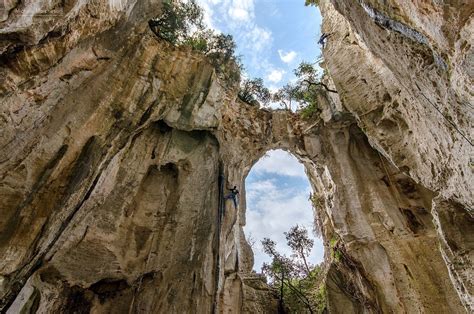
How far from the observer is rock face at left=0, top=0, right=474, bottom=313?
569cm

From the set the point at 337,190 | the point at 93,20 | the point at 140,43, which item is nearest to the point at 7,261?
the point at 93,20

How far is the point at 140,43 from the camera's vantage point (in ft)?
33.8

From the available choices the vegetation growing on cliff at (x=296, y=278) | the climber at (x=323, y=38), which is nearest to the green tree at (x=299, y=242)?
the vegetation growing on cliff at (x=296, y=278)

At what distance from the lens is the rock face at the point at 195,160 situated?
569cm

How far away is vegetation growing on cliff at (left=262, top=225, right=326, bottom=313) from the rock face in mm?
880

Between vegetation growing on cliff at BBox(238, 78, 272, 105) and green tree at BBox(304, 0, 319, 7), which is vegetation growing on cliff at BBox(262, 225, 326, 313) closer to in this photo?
vegetation growing on cliff at BBox(238, 78, 272, 105)

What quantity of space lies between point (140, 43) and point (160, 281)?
8.70 meters

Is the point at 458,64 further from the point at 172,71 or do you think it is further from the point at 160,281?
the point at 160,281

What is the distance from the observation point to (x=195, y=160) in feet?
42.2

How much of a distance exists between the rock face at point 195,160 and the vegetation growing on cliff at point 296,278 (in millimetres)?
880

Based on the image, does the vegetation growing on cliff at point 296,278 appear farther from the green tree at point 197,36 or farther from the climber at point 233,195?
the green tree at point 197,36

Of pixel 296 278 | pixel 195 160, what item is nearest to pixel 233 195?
pixel 195 160

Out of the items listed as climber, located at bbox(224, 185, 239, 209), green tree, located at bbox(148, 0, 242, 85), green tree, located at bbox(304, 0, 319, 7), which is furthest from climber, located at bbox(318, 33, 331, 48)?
climber, located at bbox(224, 185, 239, 209)

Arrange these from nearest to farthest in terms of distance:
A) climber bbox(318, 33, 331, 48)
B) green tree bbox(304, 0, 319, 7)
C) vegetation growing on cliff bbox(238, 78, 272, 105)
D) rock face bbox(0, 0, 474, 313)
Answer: rock face bbox(0, 0, 474, 313) → climber bbox(318, 33, 331, 48) → green tree bbox(304, 0, 319, 7) → vegetation growing on cliff bbox(238, 78, 272, 105)
